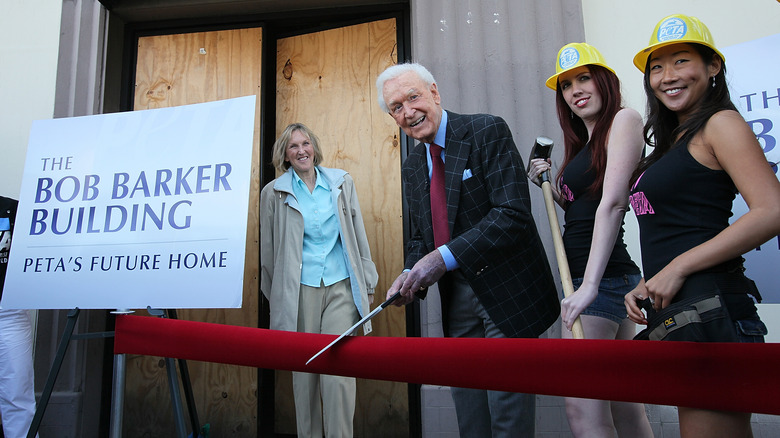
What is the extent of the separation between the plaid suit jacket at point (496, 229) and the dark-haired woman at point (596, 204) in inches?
6.1

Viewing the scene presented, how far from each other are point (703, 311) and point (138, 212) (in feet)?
8.46

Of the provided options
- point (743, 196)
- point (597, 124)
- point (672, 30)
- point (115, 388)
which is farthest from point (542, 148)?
point (115, 388)

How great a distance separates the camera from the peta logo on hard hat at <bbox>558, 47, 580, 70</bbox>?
2197 mm

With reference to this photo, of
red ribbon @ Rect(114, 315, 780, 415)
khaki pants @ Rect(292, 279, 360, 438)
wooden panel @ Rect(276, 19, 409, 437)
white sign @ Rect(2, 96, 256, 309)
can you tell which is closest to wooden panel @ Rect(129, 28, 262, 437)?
wooden panel @ Rect(276, 19, 409, 437)

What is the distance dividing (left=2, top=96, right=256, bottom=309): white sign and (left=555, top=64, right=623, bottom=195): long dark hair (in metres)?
1.55

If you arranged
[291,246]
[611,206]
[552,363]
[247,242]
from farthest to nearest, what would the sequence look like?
[247,242] → [291,246] → [611,206] → [552,363]

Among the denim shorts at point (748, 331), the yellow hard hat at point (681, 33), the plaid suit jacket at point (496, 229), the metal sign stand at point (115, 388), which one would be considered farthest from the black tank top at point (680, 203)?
the metal sign stand at point (115, 388)

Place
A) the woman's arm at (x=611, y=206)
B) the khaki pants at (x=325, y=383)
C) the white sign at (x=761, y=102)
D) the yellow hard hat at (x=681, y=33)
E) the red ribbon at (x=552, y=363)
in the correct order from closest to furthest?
the red ribbon at (x=552, y=363)
the yellow hard hat at (x=681, y=33)
the woman's arm at (x=611, y=206)
the white sign at (x=761, y=102)
the khaki pants at (x=325, y=383)

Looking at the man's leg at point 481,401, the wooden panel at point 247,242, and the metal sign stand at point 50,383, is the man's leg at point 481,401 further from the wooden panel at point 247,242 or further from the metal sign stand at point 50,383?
the wooden panel at point 247,242

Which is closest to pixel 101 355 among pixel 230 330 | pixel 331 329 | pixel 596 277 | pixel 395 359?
pixel 331 329

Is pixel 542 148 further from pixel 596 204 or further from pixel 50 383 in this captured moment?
pixel 50 383

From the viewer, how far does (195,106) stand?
9.00ft

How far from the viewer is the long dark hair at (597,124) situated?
2037 millimetres

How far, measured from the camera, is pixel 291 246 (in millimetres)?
3221
